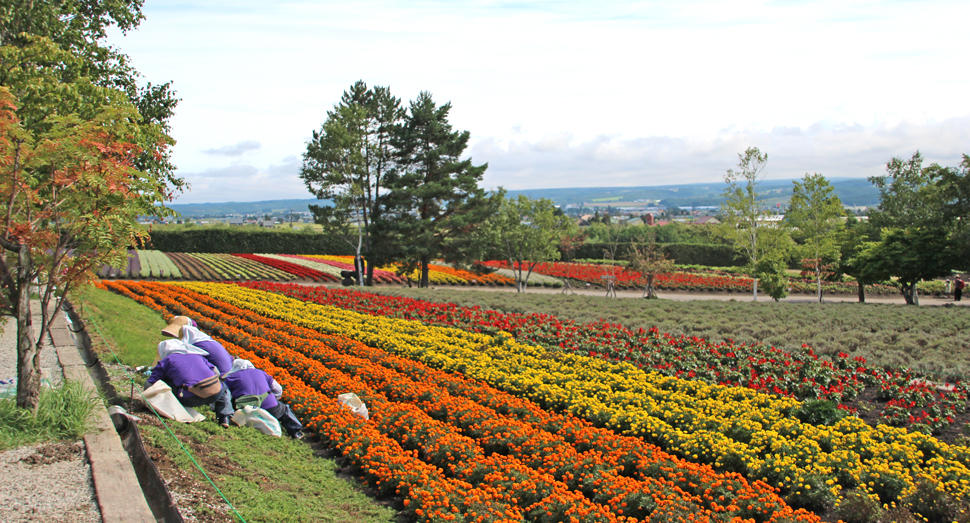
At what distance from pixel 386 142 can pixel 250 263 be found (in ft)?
33.4

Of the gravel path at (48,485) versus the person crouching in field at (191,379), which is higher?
the person crouching in field at (191,379)

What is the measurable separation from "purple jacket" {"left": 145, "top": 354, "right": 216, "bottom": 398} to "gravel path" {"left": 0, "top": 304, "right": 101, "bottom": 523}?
45.0 inches

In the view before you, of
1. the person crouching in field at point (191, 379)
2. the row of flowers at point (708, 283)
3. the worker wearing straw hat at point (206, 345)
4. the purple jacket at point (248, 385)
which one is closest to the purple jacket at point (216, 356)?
the worker wearing straw hat at point (206, 345)

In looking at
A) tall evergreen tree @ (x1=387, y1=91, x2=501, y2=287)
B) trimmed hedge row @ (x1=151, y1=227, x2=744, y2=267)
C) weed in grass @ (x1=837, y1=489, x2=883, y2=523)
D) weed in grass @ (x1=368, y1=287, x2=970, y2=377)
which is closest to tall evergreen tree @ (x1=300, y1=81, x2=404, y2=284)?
tall evergreen tree @ (x1=387, y1=91, x2=501, y2=287)

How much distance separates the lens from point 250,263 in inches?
1232

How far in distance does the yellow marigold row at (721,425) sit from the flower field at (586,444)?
0.02 m

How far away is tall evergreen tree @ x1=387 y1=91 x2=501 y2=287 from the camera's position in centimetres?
2678

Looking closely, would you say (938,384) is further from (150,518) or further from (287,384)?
(150,518)

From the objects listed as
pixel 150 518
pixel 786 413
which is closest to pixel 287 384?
pixel 150 518

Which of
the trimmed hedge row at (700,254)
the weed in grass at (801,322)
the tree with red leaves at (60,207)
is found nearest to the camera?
→ the tree with red leaves at (60,207)

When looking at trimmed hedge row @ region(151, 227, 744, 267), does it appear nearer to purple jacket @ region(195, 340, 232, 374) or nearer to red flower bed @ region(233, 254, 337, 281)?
red flower bed @ region(233, 254, 337, 281)

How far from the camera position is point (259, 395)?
263 inches

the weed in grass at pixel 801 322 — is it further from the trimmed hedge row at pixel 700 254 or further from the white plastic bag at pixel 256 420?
the trimmed hedge row at pixel 700 254

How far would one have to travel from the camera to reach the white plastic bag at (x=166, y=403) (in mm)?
6012
